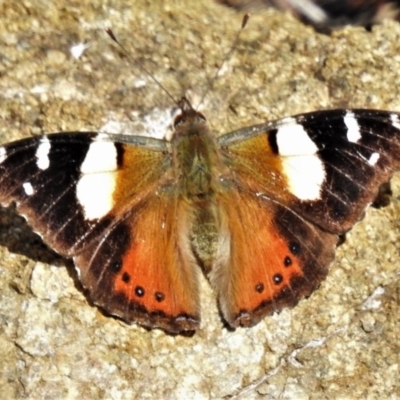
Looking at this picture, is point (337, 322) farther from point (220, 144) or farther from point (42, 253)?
point (42, 253)

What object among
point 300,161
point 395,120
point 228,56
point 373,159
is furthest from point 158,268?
point 228,56

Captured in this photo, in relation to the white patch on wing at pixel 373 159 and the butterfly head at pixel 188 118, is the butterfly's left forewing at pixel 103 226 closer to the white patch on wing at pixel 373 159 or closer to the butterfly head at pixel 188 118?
the butterfly head at pixel 188 118

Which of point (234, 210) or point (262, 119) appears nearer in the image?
point (234, 210)

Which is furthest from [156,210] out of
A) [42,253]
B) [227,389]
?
[227,389]

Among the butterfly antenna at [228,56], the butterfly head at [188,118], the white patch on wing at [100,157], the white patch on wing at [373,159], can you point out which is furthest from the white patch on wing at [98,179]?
the white patch on wing at [373,159]

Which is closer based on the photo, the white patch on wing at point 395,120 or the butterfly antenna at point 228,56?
the white patch on wing at point 395,120

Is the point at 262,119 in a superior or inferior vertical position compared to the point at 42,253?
superior

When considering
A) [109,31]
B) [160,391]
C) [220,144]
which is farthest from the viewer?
[109,31]
